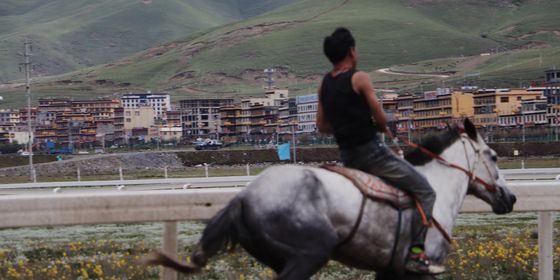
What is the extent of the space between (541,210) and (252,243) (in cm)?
409

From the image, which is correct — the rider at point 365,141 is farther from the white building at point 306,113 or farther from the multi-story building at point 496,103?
the white building at point 306,113

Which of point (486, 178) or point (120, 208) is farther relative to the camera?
point (120, 208)

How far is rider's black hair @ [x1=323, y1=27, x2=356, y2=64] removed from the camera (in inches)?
337

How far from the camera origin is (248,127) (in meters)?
169

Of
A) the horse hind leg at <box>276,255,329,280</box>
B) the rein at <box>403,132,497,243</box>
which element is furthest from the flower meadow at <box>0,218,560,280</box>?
the horse hind leg at <box>276,255,329,280</box>

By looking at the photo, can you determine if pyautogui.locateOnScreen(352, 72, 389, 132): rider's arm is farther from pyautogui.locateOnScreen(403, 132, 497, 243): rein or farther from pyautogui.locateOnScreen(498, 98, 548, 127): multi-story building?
pyautogui.locateOnScreen(498, 98, 548, 127): multi-story building

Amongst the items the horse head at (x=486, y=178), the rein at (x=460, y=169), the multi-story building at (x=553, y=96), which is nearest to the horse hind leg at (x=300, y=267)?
the rein at (x=460, y=169)

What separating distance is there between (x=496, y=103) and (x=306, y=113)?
107 ft

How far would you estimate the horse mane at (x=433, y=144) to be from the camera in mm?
9297

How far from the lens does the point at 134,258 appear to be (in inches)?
437

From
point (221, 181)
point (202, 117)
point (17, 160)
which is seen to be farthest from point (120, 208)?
point (202, 117)

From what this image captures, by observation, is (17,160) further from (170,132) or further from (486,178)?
(486,178)

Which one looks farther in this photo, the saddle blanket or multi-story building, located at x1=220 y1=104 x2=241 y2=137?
multi-story building, located at x1=220 y1=104 x2=241 y2=137

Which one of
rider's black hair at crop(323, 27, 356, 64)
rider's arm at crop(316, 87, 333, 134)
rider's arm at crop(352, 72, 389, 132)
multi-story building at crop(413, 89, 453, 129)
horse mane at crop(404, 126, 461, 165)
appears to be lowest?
horse mane at crop(404, 126, 461, 165)
